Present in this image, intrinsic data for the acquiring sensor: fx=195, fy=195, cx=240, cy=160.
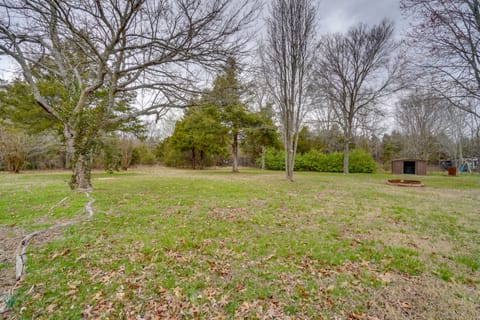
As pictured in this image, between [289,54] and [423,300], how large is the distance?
36.7 ft

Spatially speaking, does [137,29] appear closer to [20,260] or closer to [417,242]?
[20,260]

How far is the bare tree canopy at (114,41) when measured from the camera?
5.12 m

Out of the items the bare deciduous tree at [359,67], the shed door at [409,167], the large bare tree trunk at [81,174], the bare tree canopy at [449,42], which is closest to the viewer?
the large bare tree trunk at [81,174]

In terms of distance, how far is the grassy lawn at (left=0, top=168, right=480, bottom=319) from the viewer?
1896 mm

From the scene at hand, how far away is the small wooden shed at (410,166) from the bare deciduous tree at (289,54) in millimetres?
13893

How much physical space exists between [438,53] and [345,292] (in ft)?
37.4

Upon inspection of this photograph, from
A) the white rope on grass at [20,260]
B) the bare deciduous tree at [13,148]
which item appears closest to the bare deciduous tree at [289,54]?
the white rope on grass at [20,260]

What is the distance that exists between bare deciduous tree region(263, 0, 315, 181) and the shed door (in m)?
14.2

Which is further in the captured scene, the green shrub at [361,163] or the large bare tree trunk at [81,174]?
the green shrub at [361,163]

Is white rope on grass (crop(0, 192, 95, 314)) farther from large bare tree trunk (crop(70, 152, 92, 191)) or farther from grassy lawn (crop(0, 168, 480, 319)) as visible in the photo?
large bare tree trunk (crop(70, 152, 92, 191))

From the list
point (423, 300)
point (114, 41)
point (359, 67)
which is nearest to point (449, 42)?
point (359, 67)

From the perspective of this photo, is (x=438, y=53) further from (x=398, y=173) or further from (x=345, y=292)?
(x=398, y=173)

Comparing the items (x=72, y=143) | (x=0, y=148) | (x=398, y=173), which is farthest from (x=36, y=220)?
(x=398, y=173)

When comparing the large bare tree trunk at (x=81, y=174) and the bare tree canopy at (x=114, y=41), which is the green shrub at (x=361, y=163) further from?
the large bare tree trunk at (x=81, y=174)
